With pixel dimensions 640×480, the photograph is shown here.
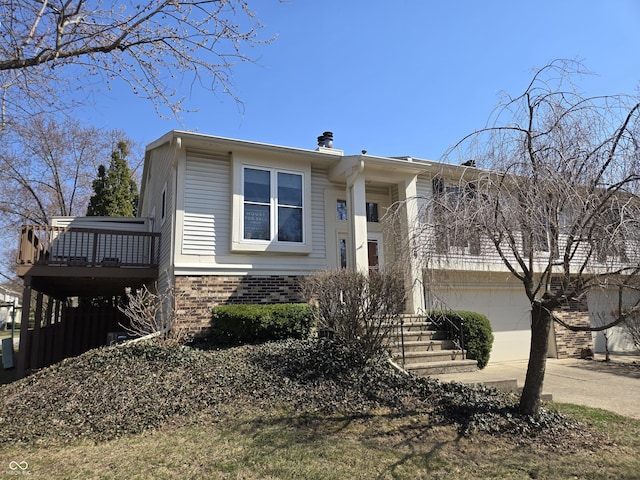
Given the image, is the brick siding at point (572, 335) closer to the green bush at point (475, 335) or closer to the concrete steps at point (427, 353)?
the green bush at point (475, 335)

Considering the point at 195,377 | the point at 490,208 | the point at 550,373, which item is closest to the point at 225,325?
the point at 195,377

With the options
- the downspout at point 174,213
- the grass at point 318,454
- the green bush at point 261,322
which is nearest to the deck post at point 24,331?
the downspout at point 174,213

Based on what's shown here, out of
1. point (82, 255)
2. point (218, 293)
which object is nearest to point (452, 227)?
point (218, 293)

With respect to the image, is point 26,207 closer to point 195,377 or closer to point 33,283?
point 33,283

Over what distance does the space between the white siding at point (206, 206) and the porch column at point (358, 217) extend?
A: 2962 millimetres

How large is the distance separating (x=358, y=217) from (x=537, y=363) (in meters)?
5.64

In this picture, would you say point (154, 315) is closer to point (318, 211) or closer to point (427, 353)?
point (318, 211)

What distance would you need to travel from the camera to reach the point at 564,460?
173 inches

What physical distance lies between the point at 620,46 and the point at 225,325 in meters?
7.71

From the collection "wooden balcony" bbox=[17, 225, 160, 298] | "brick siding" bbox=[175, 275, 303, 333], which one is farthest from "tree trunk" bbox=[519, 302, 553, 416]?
"wooden balcony" bbox=[17, 225, 160, 298]

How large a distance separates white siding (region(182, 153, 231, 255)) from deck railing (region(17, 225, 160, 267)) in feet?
7.77

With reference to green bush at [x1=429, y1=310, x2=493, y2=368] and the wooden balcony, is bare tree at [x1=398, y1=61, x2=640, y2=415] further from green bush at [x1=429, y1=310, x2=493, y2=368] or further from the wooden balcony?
the wooden balcony

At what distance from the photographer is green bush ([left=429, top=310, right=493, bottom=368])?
8.53 metres

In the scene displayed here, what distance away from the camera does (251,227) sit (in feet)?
33.3
